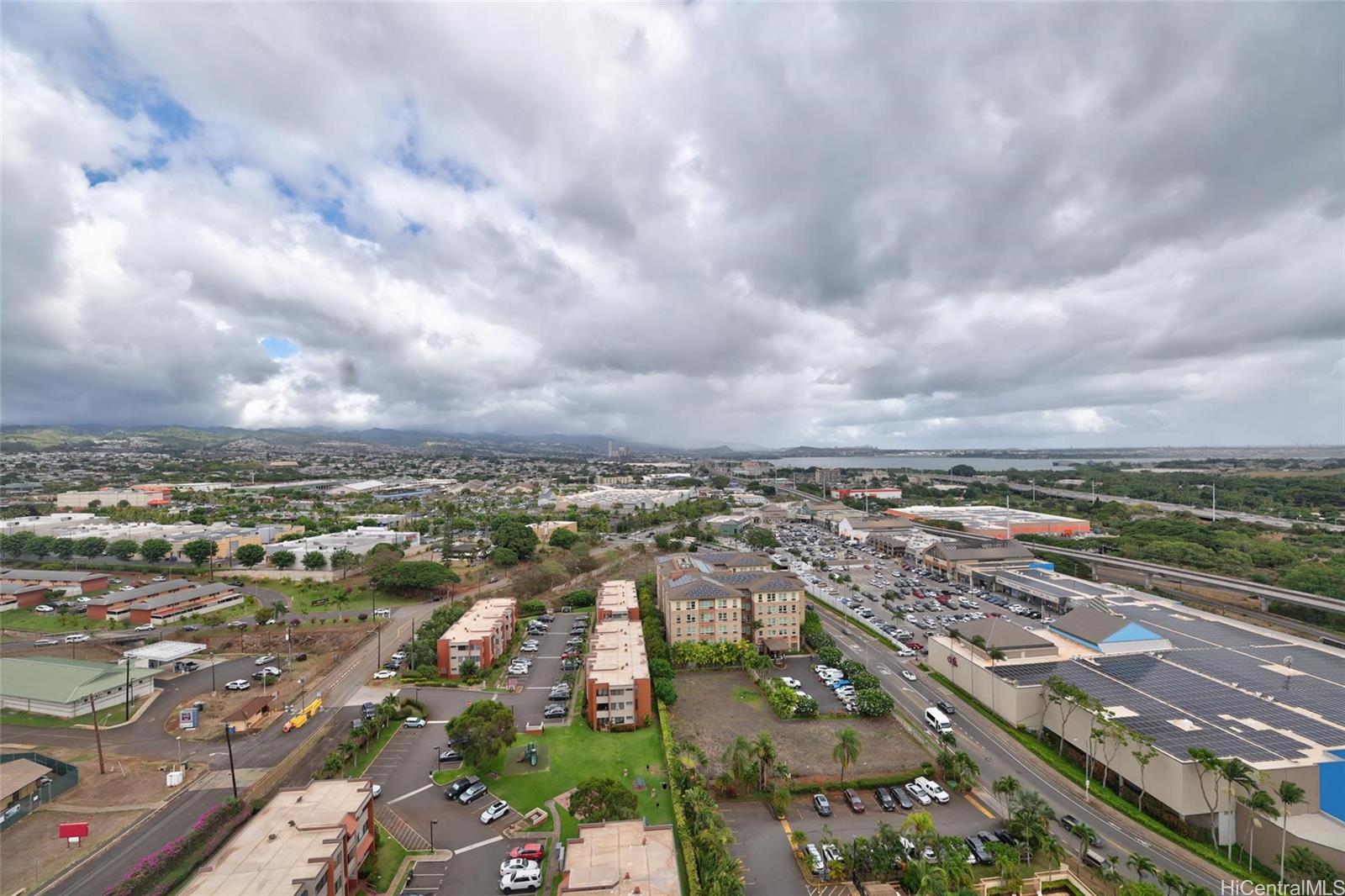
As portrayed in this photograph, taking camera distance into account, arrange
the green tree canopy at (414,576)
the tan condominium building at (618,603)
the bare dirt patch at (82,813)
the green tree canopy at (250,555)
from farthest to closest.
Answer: the green tree canopy at (250,555), the green tree canopy at (414,576), the tan condominium building at (618,603), the bare dirt patch at (82,813)

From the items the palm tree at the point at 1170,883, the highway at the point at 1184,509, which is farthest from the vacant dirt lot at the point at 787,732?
the highway at the point at 1184,509

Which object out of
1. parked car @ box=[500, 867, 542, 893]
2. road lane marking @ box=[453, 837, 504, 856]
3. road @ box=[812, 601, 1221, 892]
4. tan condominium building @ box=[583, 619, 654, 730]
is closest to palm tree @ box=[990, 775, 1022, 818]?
road @ box=[812, 601, 1221, 892]

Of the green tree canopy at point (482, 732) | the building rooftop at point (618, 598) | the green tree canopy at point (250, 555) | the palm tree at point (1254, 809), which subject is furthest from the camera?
the green tree canopy at point (250, 555)

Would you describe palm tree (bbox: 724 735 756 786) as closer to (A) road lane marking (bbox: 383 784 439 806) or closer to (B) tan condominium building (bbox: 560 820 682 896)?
(B) tan condominium building (bbox: 560 820 682 896)

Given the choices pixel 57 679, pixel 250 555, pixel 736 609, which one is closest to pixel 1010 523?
pixel 736 609

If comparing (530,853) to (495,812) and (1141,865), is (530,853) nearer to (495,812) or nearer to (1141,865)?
(495,812)

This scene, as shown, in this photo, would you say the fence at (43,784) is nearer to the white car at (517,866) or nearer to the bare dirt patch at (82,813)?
the bare dirt patch at (82,813)
